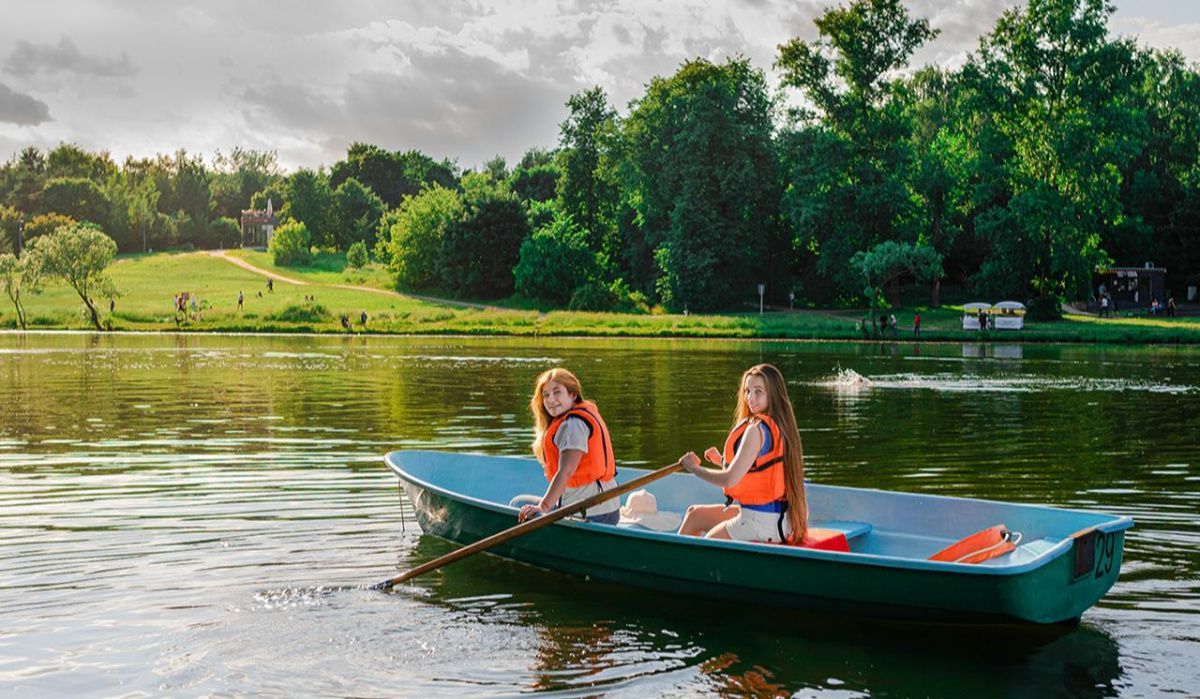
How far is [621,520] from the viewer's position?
1115 centimetres

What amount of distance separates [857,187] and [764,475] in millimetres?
61626

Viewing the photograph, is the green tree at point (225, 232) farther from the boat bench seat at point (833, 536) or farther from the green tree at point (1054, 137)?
the boat bench seat at point (833, 536)

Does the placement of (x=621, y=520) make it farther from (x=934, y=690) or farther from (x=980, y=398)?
(x=980, y=398)

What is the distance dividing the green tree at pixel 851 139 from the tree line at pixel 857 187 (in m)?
0.12

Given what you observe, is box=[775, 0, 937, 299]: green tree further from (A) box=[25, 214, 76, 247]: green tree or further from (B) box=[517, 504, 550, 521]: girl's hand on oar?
(A) box=[25, 214, 76, 247]: green tree

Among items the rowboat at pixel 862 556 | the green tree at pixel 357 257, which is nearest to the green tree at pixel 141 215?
the green tree at pixel 357 257

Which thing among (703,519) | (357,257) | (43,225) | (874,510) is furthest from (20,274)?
(874,510)

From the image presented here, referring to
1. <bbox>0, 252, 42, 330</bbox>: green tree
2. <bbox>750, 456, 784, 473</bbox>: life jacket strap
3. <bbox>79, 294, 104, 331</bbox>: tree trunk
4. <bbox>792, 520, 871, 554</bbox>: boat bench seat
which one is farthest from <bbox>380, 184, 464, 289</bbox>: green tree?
<bbox>750, 456, 784, 473</bbox>: life jacket strap

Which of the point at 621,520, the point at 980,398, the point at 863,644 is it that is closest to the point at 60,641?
the point at 621,520

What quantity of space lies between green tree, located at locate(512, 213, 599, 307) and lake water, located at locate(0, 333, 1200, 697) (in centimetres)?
4777

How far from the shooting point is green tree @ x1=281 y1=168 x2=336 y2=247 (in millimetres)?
123500

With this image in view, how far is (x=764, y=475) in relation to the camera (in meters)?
9.30

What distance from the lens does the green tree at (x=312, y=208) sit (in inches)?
4862

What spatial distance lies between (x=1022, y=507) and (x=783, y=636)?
223cm
